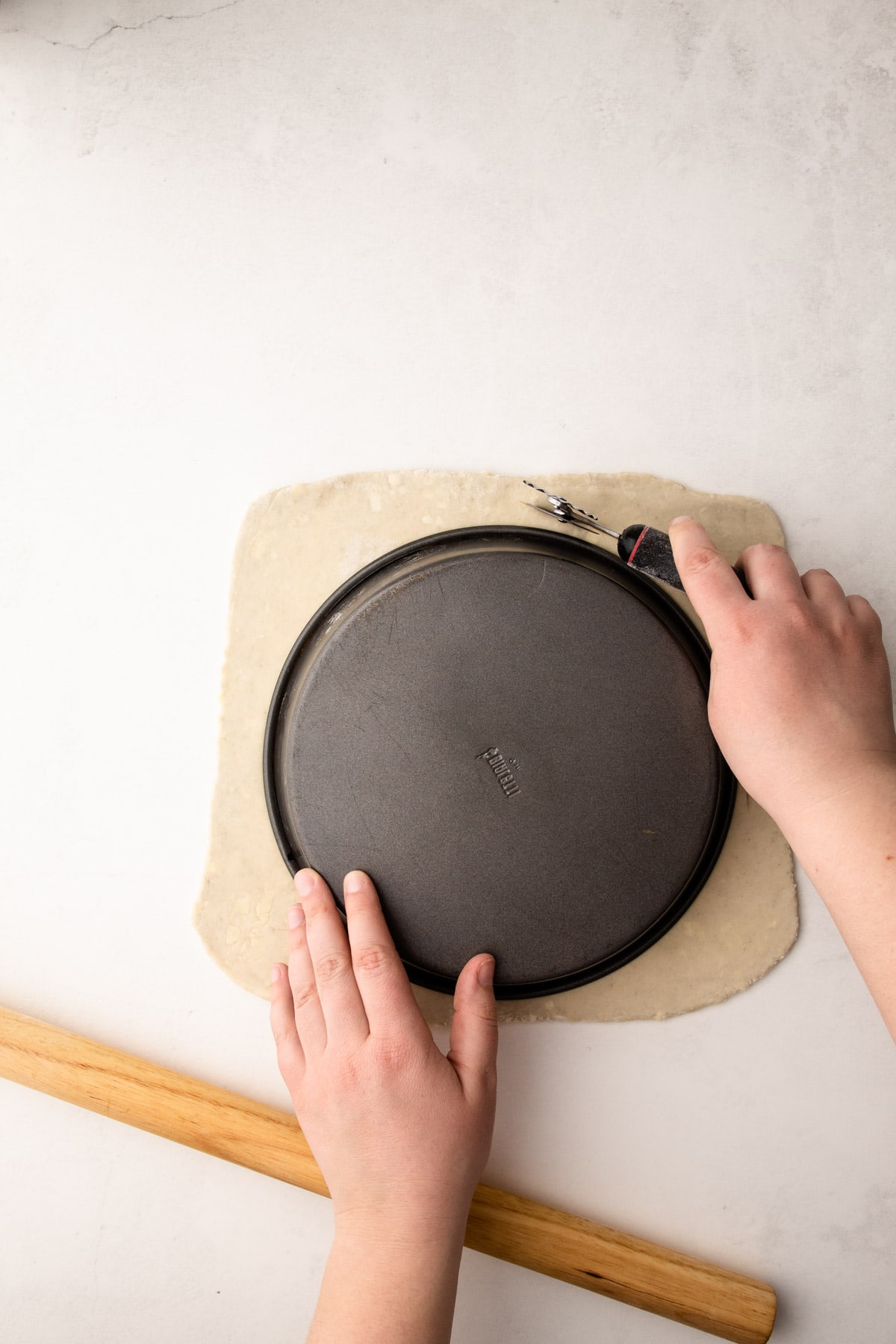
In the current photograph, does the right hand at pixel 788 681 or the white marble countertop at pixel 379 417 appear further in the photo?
the white marble countertop at pixel 379 417

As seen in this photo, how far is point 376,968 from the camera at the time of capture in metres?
0.67

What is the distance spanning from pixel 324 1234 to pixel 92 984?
0.33m

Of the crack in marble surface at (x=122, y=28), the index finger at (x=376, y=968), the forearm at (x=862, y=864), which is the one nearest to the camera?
the forearm at (x=862, y=864)

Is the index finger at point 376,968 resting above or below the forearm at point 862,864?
below

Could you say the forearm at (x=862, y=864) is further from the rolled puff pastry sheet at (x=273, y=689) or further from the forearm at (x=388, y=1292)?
the forearm at (x=388, y=1292)

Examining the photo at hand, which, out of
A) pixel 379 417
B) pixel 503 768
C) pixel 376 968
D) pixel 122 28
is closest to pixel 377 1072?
pixel 376 968

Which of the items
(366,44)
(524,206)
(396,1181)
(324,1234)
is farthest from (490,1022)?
(366,44)

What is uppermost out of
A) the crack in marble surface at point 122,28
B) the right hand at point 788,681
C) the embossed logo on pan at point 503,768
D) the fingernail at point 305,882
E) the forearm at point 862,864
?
the crack in marble surface at point 122,28

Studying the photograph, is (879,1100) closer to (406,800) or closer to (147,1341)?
(406,800)

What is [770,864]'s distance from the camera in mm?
734

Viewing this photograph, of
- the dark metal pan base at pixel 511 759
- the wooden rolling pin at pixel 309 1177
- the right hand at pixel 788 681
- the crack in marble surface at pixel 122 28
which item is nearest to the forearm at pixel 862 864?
the right hand at pixel 788 681

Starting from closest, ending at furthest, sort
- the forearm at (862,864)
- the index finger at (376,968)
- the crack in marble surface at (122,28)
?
the forearm at (862,864), the index finger at (376,968), the crack in marble surface at (122,28)

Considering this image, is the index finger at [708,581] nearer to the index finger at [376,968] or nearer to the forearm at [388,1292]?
the index finger at [376,968]

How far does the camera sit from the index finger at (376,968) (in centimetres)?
67
